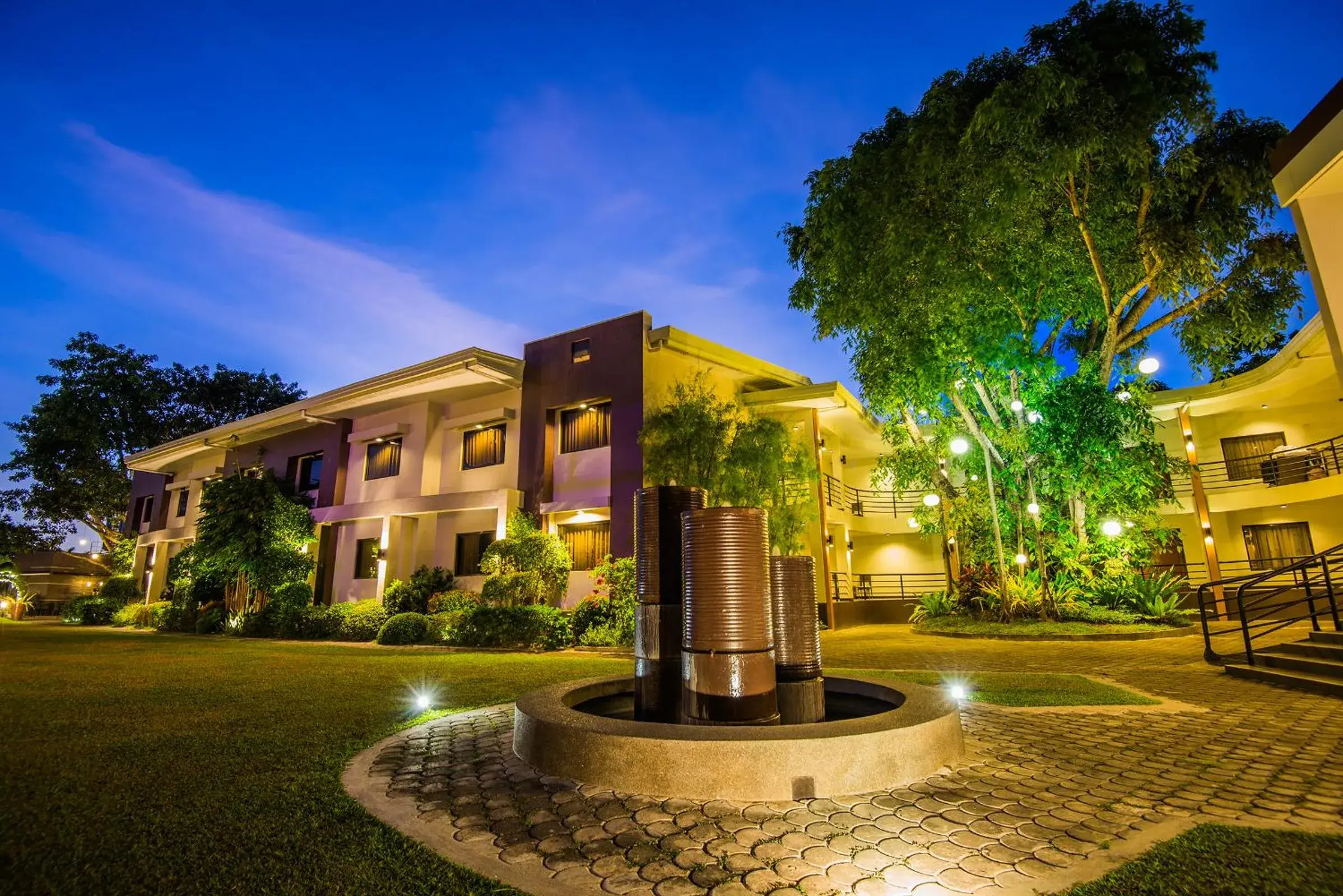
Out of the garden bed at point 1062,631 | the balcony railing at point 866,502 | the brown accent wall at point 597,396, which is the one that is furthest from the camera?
the balcony railing at point 866,502

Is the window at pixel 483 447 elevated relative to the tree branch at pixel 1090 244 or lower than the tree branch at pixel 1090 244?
lower

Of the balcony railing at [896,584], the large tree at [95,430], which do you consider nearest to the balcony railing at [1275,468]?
the balcony railing at [896,584]

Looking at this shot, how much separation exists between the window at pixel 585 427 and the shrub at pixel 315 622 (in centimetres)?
677

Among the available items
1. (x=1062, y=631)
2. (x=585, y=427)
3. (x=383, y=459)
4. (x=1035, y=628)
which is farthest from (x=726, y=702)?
(x=383, y=459)

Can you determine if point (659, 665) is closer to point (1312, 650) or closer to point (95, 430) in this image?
point (1312, 650)

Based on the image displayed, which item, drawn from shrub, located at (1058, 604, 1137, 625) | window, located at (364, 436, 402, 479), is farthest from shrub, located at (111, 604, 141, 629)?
shrub, located at (1058, 604, 1137, 625)

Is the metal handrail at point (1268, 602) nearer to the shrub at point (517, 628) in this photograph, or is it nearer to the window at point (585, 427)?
the shrub at point (517, 628)

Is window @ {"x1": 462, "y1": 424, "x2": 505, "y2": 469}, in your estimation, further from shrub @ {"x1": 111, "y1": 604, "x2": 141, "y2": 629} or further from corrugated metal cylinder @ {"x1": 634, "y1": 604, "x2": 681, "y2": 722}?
corrugated metal cylinder @ {"x1": 634, "y1": 604, "x2": 681, "y2": 722}

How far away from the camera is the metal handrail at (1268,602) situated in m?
7.20

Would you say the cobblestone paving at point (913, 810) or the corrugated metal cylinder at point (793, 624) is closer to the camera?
the cobblestone paving at point (913, 810)

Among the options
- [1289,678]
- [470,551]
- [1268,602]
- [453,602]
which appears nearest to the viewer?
[1289,678]

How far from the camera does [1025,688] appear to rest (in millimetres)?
6562

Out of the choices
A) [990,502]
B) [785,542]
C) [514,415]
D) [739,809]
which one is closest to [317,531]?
[514,415]

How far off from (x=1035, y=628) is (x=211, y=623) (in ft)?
68.0
